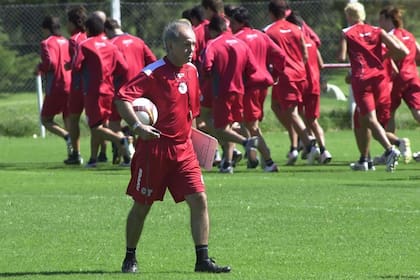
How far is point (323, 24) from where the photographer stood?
36.3m

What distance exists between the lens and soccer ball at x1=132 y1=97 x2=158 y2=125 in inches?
384

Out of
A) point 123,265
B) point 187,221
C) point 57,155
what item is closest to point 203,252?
point 123,265

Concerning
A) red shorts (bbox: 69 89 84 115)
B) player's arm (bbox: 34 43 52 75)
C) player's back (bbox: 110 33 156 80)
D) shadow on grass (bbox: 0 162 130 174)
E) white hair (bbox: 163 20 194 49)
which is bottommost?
shadow on grass (bbox: 0 162 130 174)

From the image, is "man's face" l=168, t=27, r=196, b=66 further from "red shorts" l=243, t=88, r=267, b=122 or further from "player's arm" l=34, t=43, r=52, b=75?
"player's arm" l=34, t=43, r=52, b=75

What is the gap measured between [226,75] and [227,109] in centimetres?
46

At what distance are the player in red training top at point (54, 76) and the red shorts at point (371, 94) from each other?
17.9 ft

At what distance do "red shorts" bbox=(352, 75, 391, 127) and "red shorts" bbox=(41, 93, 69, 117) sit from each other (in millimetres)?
5512

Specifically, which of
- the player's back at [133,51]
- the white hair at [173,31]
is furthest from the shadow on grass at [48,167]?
the white hair at [173,31]

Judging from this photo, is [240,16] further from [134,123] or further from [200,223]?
[134,123]

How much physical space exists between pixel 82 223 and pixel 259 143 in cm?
619

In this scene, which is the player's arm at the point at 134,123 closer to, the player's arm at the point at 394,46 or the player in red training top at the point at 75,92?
the player's arm at the point at 394,46

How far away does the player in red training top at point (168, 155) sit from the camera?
9875mm

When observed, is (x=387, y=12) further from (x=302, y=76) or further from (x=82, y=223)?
(x=82, y=223)

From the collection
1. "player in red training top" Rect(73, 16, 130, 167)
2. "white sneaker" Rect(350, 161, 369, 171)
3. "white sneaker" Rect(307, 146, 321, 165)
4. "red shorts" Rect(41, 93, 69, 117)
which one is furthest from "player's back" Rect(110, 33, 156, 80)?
"white sneaker" Rect(350, 161, 369, 171)
